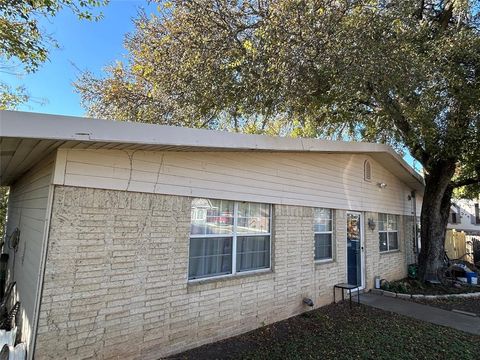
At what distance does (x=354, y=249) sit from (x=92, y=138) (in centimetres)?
869

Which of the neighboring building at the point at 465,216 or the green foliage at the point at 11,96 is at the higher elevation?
the green foliage at the point at 11,96

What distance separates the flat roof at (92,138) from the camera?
3008mm

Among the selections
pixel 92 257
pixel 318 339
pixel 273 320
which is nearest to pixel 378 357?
pixel 318 339

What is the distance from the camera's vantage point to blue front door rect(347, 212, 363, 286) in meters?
9.81

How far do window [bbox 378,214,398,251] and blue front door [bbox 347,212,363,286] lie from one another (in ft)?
5.69

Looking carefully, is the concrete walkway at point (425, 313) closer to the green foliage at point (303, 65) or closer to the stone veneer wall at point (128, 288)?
the stone veneer wall at point (128, 288)

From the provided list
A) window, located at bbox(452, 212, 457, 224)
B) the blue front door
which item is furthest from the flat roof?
window, located at bbox(452, 212, 457, 224)

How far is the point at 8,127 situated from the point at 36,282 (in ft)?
6.69

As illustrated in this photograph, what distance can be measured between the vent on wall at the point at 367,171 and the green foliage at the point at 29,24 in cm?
→ 837

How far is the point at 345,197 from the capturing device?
935 cm

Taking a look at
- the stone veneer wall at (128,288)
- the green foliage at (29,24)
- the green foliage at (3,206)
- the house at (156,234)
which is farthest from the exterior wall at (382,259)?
the green foliage at (3,206)

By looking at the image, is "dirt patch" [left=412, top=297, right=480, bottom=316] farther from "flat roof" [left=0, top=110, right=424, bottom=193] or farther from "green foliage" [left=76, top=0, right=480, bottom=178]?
"flat roof" [left=0, top=110, right=424, bottom=193]

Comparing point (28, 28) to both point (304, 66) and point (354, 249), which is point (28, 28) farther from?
point (354, 249)

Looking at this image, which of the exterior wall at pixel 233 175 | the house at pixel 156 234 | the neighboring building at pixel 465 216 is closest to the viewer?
the house at pixel 156 234
